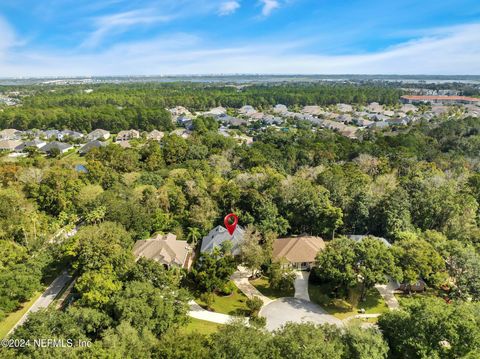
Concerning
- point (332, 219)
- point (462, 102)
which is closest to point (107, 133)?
point (332, 219)

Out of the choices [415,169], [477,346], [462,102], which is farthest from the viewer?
[462,102]

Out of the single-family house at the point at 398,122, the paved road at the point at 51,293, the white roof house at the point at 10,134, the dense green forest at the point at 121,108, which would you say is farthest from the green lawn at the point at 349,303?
the white roof house at the point at 10,134

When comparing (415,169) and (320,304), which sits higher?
(415,169)

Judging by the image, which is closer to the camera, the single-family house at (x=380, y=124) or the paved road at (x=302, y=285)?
the paved road at (x=302, y=285)

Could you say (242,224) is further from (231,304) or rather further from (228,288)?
(231,304)

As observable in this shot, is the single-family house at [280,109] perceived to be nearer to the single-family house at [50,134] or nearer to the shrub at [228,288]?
the single-family house at [50,134]

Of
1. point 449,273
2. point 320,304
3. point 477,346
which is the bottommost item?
point 320,304

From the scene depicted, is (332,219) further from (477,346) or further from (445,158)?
(445,158)
